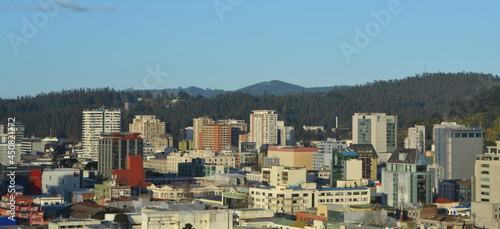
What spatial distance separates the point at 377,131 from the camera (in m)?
76.7

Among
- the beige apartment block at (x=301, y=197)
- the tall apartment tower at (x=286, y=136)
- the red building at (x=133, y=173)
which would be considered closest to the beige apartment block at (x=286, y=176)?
the beige apartment block at (x=301, y=197)

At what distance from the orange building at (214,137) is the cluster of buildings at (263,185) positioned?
2.03 metres

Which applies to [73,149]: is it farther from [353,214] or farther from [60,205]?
[353,214]

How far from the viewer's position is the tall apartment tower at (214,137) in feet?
285

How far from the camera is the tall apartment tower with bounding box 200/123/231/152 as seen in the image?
86.9m

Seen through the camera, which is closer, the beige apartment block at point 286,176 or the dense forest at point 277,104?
the beige apartment block at point 286,176

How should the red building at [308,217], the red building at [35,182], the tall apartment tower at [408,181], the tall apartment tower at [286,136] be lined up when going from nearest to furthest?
the red building at [308,217] → the tall apartment tower at [408,181] → the red building at [35,182] → the tall apartment tower at [286,136]

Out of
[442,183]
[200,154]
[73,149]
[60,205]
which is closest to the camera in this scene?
[60,205]

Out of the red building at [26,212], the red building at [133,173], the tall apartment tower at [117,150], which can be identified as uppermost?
the tall apartment tower at [117,150]

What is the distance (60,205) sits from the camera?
40719mm

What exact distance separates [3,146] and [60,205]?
970 inches

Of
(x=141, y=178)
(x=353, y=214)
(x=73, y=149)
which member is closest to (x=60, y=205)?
(x=141, y=178)

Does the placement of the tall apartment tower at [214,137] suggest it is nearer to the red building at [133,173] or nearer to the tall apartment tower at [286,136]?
the tall apartment tower at [286,136]

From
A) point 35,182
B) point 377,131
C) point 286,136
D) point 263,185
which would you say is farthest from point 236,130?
point 35,182
